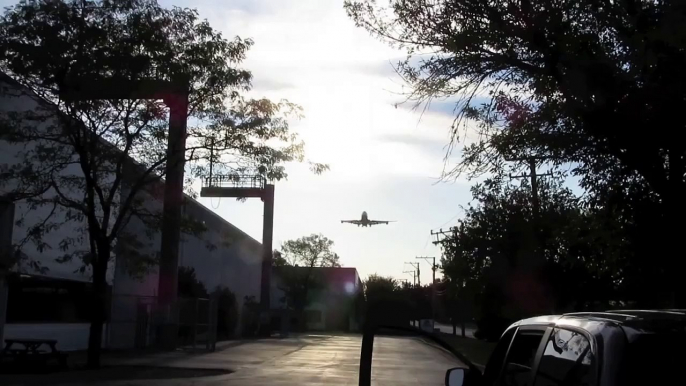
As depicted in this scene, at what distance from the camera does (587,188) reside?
436 inches

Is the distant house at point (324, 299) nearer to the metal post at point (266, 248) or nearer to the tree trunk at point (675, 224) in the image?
the metal post at point (266, 248)

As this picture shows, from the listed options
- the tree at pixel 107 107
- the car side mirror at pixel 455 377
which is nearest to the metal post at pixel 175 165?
the tree at pixel 107 107

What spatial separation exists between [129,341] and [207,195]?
13005 mm

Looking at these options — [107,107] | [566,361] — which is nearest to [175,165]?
[107,107]

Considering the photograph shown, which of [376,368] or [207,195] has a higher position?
[207,195]

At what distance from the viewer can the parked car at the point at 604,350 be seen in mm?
3654

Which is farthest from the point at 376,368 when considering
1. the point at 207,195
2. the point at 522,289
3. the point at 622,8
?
the point at 207,195

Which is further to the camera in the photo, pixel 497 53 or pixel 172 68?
pixel 172 68

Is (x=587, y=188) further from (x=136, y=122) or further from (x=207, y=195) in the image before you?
(x=207, y=195)

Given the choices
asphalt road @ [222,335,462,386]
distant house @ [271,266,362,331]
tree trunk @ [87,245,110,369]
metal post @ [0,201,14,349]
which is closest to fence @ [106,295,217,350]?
asphalt road @ [222,335,462,386]

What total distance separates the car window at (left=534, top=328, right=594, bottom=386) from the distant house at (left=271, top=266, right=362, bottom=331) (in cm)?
8384

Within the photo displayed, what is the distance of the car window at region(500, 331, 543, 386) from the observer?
4.88m

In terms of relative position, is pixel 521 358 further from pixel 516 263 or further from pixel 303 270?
pixel 303 270

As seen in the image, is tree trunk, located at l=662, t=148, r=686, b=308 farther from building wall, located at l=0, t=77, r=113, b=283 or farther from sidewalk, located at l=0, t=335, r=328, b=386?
building wall, located at l=0, t=77, r=113, b=283
